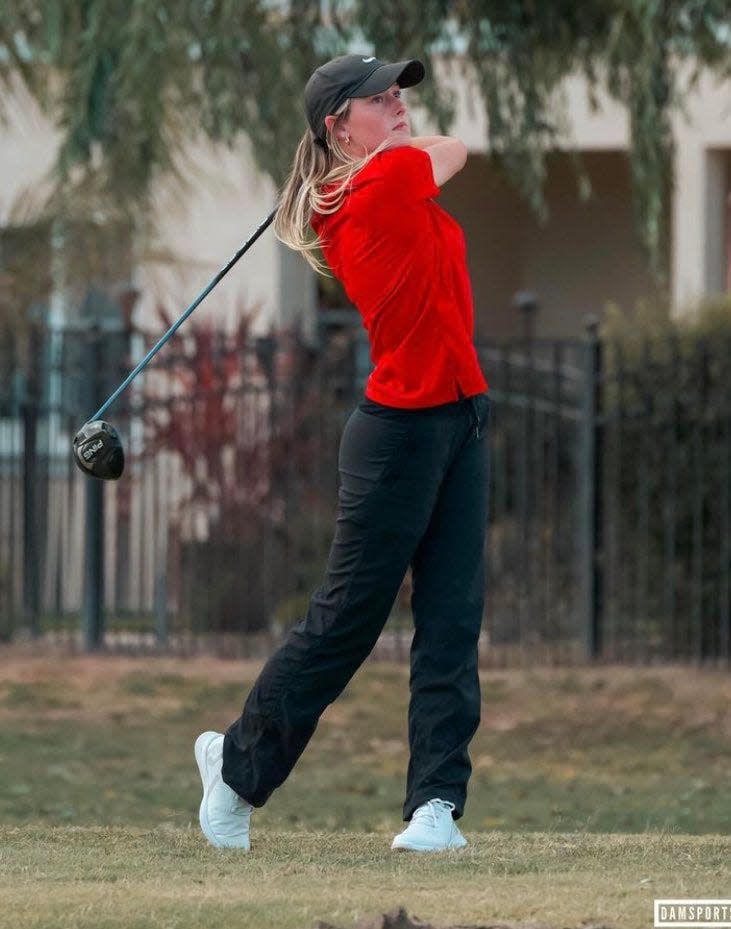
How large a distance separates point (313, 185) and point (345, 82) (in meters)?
0.25

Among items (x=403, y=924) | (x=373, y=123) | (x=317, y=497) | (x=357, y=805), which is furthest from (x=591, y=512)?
(x=403, y=924)

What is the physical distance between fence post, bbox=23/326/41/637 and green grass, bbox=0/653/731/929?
1.57 ft

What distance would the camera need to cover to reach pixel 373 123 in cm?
473

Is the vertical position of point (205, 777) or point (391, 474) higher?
point (391, 474)

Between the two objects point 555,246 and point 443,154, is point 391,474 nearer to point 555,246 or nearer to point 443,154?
point 443,154

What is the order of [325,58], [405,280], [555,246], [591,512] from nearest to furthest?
[405,280] → [325,58] → [591,512] → [555,246]

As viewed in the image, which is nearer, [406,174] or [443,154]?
[406,174]

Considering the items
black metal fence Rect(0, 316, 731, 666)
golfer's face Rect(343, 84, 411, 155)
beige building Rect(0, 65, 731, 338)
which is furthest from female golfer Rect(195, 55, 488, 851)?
beige building Rect(0, 65, 731, 338)

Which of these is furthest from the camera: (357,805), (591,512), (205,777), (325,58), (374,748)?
(591,512)

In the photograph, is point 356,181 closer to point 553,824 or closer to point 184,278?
point 553,824

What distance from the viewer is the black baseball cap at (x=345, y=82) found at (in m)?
4.73

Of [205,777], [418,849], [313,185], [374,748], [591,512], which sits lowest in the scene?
[374,748]

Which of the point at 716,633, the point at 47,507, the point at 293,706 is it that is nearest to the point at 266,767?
the point at 293,706
